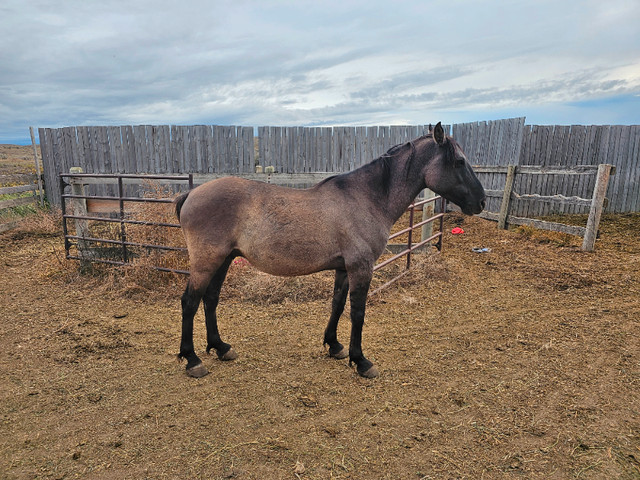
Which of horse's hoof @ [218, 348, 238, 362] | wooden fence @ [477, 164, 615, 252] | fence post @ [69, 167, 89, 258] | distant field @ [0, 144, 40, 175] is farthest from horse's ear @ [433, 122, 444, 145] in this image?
distant field @ [0, 144, 40, 175]

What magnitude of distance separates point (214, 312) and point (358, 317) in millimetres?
1444

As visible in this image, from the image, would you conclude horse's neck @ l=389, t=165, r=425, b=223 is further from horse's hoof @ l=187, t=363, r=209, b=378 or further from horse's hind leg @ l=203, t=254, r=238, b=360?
horse's hoof @ l=187, t=363, r=209, b=378

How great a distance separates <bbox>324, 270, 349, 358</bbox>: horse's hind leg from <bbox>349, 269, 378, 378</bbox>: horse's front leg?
244 millimetres

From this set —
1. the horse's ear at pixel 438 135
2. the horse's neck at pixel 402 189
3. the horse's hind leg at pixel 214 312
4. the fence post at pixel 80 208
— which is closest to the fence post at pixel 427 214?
the horse's neck at pixel 402 189

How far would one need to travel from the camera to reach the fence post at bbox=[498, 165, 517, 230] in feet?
32.3

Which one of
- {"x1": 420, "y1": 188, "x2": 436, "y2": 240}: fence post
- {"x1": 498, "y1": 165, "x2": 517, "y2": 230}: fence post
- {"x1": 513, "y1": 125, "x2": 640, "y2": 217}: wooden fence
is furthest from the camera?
{"x1": 513, "y1": 125, "x2": 640, "y2": 217}: wooden fence

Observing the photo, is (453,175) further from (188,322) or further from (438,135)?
(188,322)

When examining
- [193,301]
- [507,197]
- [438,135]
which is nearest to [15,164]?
[193,301]

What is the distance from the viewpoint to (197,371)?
11.5 ft

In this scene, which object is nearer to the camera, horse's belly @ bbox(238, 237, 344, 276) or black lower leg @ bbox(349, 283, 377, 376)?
horse's belly @ bbox(238, 237, 344, 276)

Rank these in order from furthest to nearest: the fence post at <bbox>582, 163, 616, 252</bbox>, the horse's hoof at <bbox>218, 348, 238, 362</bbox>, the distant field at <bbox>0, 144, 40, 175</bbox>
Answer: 1. the distant field at <bbox>0, 144, 40, 175</bbox>
2. the fence post at <bbox>582, 163, 616, 252</bbox>
3. the horse's hoof at <bbox>218, 348, 238, 362</bbox>

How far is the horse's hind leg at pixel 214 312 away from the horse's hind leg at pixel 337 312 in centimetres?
→ 99

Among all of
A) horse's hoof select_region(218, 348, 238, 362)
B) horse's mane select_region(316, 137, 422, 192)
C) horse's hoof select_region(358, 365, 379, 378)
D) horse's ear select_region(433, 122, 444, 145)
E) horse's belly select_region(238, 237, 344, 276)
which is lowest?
horse's hoof select_region(218, 348, 238, 362)

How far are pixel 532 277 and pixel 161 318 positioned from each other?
5.82 meters
